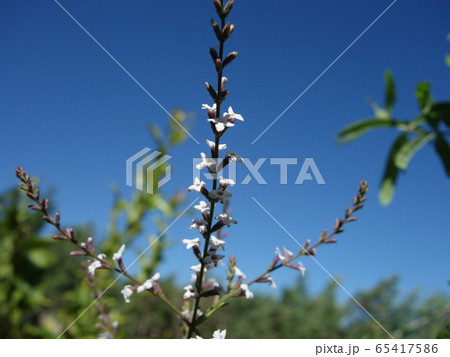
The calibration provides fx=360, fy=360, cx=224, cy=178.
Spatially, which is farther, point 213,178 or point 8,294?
point 8,294

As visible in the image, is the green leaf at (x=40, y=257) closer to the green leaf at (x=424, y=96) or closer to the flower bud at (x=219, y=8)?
the flower bud at (x=219, y=8)

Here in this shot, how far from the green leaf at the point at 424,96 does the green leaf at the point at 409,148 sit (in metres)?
0.04

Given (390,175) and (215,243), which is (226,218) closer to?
(215,243)

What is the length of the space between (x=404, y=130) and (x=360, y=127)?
0.22 ft

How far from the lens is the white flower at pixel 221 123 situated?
4.18 feet

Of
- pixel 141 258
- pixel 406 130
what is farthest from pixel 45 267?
pixel 406 130

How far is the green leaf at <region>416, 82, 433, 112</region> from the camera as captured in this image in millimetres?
518

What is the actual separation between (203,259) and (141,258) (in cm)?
190

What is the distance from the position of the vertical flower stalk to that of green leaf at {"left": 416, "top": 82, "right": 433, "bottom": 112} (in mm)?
808

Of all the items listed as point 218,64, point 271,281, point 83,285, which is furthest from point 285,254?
point 83,285

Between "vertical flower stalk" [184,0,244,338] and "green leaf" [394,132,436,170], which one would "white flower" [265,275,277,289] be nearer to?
"vertical flower stalk" [184,0,244,338]

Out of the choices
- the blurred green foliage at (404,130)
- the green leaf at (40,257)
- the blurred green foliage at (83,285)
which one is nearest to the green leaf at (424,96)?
the blurred green foliage at (404,130)
